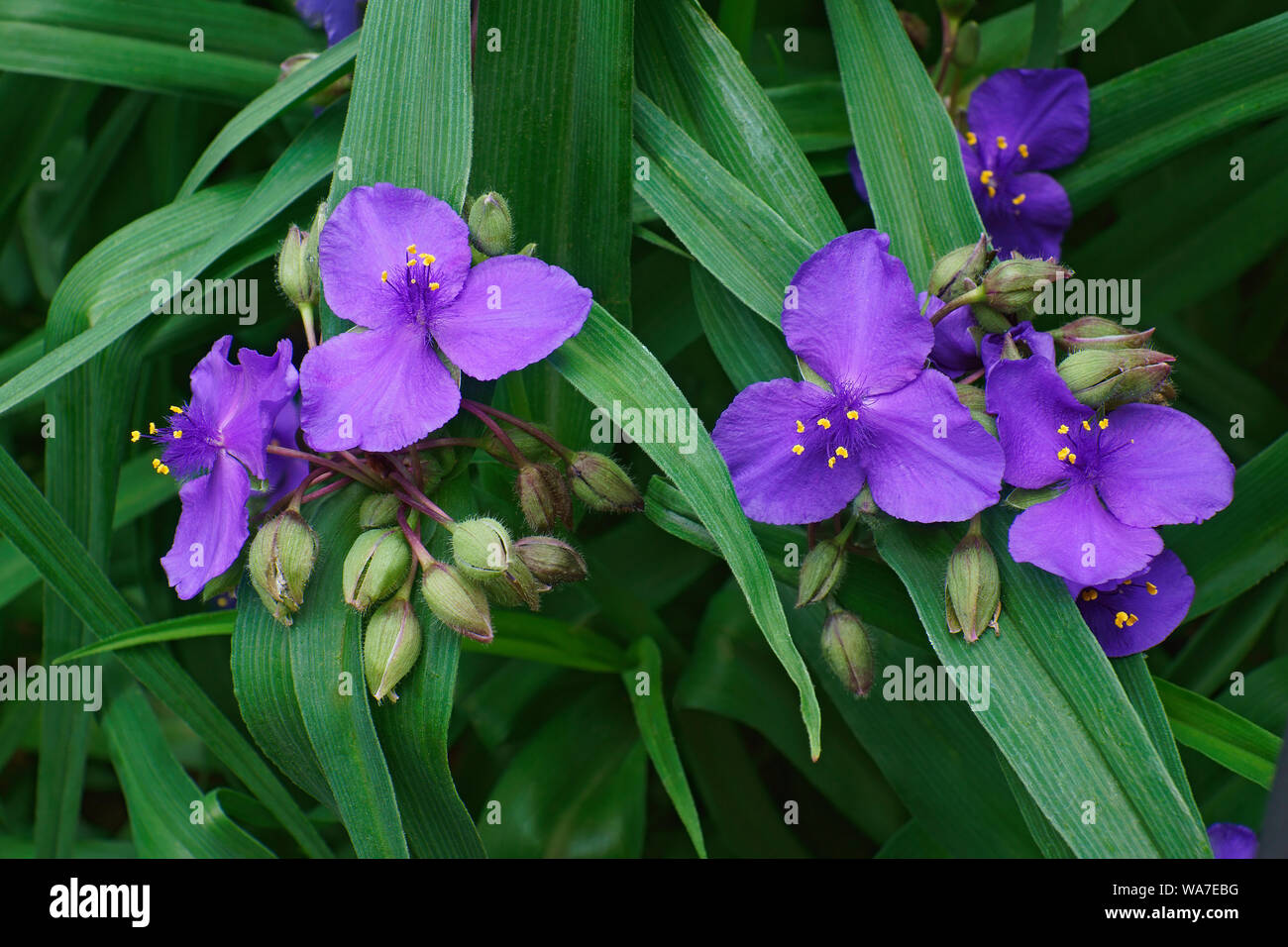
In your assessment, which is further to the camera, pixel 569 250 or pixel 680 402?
pixel 569 250

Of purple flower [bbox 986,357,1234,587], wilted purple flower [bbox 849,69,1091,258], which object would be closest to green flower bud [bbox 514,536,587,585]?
purple flower [bbox 986,357,1234,587]

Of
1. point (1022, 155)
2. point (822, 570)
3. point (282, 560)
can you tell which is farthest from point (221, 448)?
point (1022, 155)

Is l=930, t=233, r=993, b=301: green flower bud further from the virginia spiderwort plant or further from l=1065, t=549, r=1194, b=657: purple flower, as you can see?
the virginia spiderwort plant

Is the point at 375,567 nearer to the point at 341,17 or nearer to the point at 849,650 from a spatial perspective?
the point at 849,650
